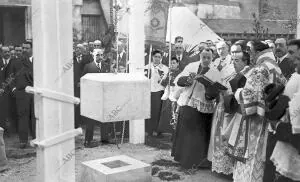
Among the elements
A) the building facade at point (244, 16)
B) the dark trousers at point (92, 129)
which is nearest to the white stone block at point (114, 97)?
the dark trousers at point (92, 129)

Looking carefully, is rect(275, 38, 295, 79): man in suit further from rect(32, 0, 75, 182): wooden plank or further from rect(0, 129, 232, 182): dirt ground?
rect(32, 0, 75, 182): wooden plank

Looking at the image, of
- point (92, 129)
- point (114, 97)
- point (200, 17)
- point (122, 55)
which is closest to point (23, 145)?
point (92, 129)

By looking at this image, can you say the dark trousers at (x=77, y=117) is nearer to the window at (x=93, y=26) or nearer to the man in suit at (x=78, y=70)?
the man in suit at (x=78, y=70)

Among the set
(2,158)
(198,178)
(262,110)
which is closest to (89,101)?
(262,110)

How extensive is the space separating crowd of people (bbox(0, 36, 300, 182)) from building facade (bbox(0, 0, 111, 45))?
9.73m

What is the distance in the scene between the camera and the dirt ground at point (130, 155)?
6.54 meters

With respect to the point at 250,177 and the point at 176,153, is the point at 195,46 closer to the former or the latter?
the point at 176,153

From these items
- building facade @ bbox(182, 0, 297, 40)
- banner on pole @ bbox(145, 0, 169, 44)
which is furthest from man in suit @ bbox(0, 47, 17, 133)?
building facade @ bbox(182, 0, 297, 40)

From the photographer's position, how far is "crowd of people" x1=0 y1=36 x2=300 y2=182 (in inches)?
181

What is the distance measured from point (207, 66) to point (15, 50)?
5.37m

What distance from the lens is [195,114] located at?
6.80m

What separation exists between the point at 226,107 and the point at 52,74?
11.2 feet

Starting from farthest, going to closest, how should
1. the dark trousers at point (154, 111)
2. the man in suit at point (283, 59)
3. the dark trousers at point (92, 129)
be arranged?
the dark trousers at point (154, 111), the dark trousers at point (92, 129), the man in suit at point (283, 59)

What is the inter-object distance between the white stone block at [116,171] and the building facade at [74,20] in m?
13.3
